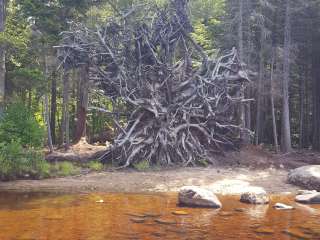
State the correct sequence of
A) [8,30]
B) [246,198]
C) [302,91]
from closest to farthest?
[246,198], [8,30], [302,91]

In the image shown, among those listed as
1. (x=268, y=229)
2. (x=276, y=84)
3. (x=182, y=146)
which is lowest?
(x=268, y=229)

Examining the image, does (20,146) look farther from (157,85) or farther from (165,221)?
(165,221)

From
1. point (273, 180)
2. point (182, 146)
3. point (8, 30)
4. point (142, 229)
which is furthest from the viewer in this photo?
point (182, 146)

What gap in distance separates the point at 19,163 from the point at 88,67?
6710 millimetres

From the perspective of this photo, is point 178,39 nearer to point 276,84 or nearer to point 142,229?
point 276,84

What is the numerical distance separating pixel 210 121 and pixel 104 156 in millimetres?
5563

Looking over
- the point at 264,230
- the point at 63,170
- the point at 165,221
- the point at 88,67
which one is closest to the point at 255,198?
the point at 264,230

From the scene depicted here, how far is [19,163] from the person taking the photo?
1672 centimetres

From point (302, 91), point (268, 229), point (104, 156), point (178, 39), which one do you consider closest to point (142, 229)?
point (268, 229)

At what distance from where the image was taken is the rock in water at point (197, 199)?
501 inches

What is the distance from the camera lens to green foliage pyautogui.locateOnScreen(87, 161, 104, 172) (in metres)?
18.8

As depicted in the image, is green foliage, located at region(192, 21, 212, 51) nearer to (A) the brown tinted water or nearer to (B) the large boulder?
(B) the large boulder

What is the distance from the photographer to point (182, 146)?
68.6ft

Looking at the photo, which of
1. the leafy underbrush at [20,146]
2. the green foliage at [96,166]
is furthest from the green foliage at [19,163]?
the green foliage at [96,166]
